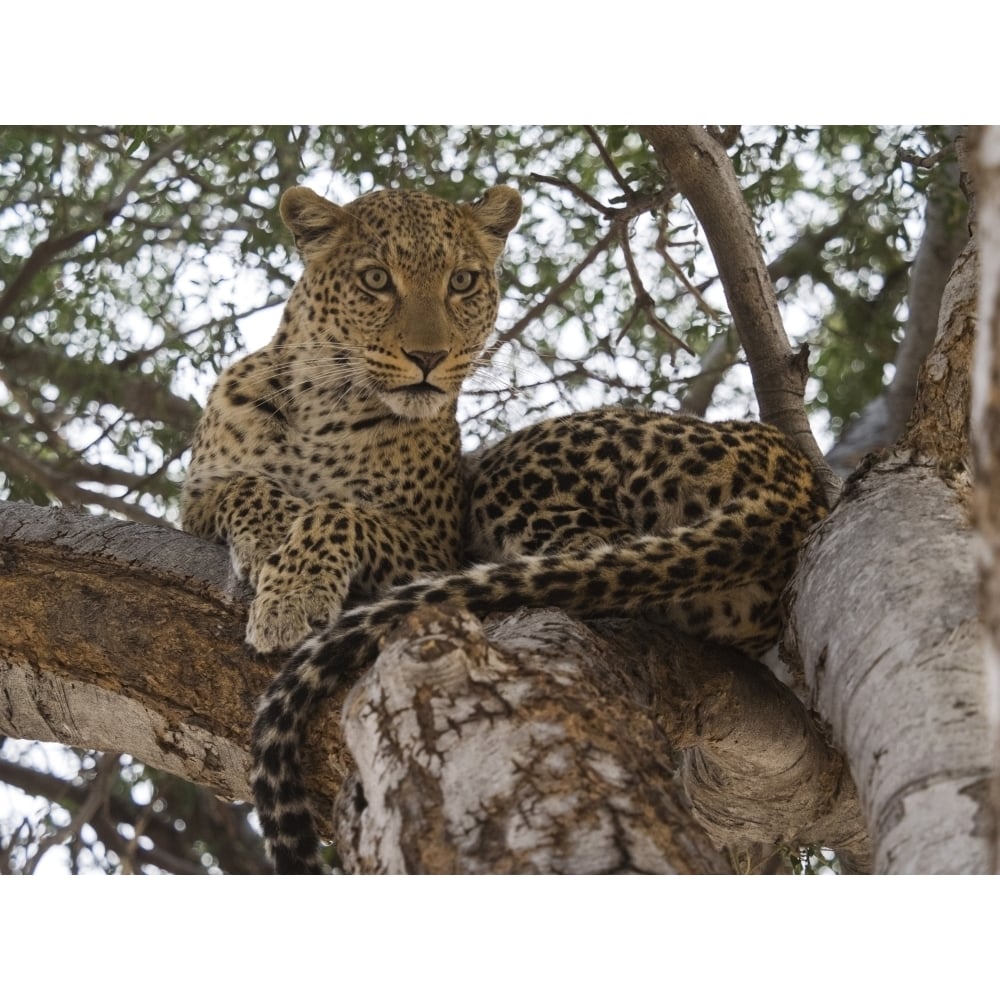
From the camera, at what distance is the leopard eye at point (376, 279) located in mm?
3725

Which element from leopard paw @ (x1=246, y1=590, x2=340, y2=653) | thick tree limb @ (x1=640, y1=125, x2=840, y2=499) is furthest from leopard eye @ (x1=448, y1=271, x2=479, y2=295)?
leopard paw @ (x1=246, y1=590, x2=340, y2=653)

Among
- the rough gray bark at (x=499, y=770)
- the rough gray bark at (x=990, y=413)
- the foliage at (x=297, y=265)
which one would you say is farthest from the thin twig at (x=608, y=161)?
the rough gray bark at (x=990, y=413)

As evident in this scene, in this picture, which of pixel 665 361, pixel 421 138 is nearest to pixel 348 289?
pixel 421 138

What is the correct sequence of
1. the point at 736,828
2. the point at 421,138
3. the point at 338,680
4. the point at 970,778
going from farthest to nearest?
the point at 421,138 → the point at 736,828 → the point at 338,680 → the point at 970,778

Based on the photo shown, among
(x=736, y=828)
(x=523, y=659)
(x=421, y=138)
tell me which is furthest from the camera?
(x=421, y=138)

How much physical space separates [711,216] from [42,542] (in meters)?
1.91

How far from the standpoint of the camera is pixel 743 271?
3.88m

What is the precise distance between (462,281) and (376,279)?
0.23m

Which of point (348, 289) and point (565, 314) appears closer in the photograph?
point (348, 289)

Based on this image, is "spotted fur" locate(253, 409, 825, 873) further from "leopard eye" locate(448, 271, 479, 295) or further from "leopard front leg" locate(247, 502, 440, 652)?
"leopard eye" locate(448, 271, 479, 295)

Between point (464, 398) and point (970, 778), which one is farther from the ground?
point (464, 398)

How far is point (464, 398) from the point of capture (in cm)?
414

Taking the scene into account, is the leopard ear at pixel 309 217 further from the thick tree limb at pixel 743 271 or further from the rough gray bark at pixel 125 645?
the rough gray bark at pixel 125 645

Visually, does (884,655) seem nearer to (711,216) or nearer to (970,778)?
(970,778)
